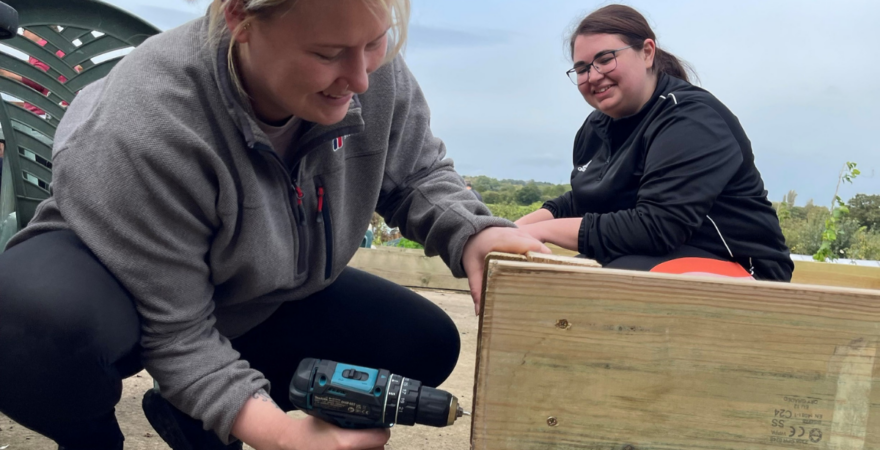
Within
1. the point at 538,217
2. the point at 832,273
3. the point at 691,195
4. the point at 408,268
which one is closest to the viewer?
the point at 691,195

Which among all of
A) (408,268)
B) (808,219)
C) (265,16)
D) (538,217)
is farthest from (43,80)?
(808,219)

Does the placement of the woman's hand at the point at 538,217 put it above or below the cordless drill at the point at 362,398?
above

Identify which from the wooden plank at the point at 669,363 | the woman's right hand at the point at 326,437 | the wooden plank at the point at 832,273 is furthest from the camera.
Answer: the wooden plank at the point at 832,273

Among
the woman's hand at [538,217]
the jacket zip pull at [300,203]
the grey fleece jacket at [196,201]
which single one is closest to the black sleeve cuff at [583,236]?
the woman's hand at [538,217]

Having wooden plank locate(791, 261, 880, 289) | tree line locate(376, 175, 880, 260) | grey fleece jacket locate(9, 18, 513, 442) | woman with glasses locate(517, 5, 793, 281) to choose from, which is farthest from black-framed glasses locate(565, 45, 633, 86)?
tree line locate(376, 175, 880, 260)

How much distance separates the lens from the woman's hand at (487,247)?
1289 millimetres

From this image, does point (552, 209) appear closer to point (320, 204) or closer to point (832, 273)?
point (320, 204)

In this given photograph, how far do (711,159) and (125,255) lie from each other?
1.62 m

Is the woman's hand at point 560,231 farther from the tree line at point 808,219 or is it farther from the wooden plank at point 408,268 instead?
the tree line at point 808,219

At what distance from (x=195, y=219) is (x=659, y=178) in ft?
4.59

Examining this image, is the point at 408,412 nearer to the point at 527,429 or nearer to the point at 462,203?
the point at 527,429

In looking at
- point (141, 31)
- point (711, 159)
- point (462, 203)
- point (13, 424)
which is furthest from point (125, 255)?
point (711, 159)

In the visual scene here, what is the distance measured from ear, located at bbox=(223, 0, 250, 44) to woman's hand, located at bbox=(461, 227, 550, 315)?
1.90 ft

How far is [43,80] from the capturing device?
5.47ft
